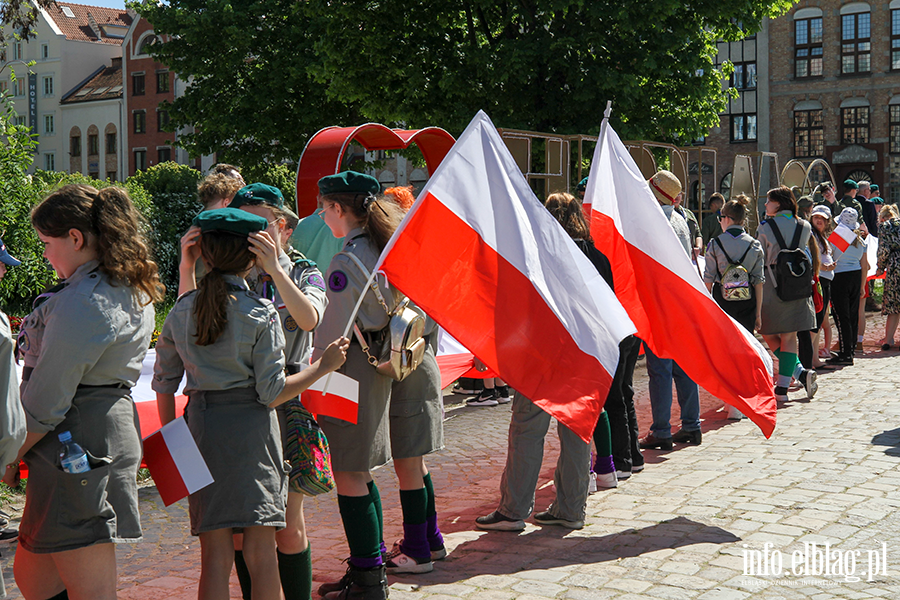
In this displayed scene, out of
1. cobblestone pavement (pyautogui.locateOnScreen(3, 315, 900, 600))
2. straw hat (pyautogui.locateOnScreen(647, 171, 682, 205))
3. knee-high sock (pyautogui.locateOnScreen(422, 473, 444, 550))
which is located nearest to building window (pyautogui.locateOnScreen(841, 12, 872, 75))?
cobblestone pavement (pyautogui.locateOnScreen(3, 315, 900, 600))

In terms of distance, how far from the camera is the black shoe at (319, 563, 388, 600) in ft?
14.5

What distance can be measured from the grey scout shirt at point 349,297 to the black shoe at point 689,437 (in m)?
4.26

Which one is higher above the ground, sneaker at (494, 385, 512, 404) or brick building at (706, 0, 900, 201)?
brick building at (706, 0, 900, 201)

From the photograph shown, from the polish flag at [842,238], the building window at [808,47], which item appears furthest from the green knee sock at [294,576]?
the building window at [808,47]

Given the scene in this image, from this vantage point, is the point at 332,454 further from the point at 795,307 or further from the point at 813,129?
the point at 813,129

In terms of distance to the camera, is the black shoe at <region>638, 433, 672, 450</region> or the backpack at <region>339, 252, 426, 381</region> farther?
the black shoe at <region>638, 433, 672, 450</region>

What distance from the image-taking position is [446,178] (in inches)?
181

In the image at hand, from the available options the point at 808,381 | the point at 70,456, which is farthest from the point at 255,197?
the point at 808,381

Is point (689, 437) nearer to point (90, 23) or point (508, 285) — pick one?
point (508, 285)

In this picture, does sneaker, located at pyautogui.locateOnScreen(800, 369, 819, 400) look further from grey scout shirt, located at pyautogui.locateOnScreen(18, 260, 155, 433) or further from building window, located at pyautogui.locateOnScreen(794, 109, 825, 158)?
building window, located at pyautogui.locateOnScreen(794, 109, 825, 158)

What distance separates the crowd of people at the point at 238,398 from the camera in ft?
10.5

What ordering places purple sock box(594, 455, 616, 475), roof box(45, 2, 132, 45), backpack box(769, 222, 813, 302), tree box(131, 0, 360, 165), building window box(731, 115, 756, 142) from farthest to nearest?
roof box(45, 2, 132, 45)
building window box(731, 115, 756, 142)
tree box(131, 0, 360, 165)
backpack box(769, 222, 813, 302)
purple sock box(594, 455, 616, 475)

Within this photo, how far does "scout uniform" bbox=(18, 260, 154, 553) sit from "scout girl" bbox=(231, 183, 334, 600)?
750 millimetres

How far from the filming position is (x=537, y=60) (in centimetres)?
1914
